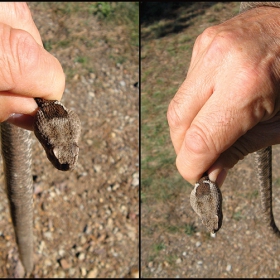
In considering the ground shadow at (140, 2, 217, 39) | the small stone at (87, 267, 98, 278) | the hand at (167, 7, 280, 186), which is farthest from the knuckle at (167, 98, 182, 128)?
the ground shadow at (140, 2, 217, 39)

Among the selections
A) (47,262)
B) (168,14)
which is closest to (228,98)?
(47,262)

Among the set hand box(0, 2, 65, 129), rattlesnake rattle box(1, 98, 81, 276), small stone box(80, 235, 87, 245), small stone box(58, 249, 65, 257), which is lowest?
small stone box(58, 249, 65, 257)

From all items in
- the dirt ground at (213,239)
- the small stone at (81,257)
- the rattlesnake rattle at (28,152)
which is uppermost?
the rattlesnake rattle at (28,152)

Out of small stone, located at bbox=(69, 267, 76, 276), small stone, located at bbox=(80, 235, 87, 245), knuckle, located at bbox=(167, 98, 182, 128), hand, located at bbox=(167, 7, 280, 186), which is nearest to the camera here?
hand, located at bbox=(167, 7, 280, 186)

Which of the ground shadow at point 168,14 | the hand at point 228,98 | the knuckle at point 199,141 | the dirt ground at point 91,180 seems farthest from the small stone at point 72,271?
the ground shadow at point 168,14

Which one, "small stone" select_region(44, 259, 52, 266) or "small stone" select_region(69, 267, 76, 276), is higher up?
"small stone" select_region(44, 259, 52, 266)

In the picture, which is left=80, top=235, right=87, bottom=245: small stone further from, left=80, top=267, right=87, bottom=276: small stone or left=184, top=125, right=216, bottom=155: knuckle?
left=184, top=125, right=216, bottom=155: knuckle

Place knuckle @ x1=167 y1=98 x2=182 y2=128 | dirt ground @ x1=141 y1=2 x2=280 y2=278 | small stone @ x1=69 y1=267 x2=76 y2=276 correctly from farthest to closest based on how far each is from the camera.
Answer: dirt ground @ x1=141 y1=2 x2=280 y2=278 → small stone @ x1=69 y1=267 x2=76 y2=276 → knuckle @ x1=167 y1=98 x2=182 y2=128

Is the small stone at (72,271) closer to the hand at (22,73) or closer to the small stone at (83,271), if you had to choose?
the small stone at (83,271)
